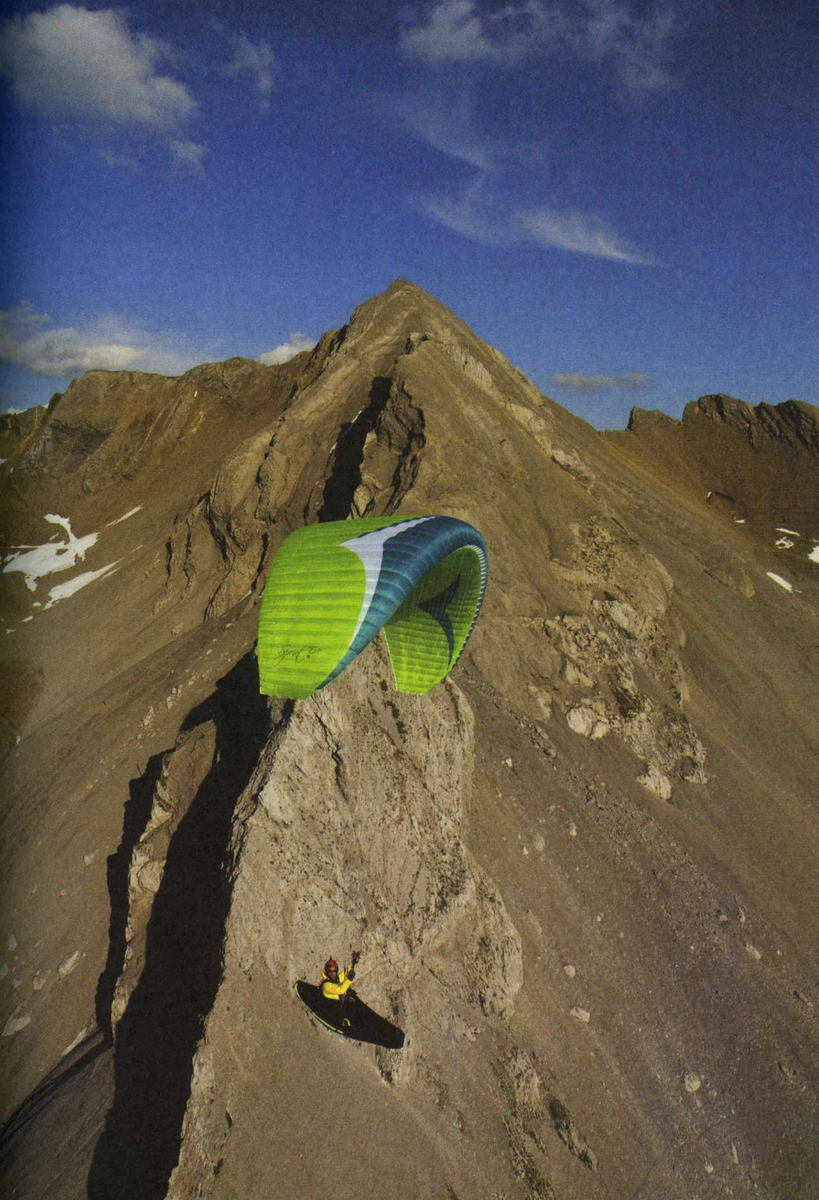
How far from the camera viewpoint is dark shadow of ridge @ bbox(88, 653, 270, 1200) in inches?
416

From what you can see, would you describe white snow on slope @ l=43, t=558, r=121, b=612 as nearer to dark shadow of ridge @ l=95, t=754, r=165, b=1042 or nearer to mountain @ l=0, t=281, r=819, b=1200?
mountain @ l=0, t=281, r=819, b=1200

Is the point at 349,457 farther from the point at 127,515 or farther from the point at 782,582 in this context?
the point at 782,582

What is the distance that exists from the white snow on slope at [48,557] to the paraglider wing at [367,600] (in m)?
42.0

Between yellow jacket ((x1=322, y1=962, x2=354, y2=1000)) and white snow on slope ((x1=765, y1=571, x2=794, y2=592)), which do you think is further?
white snow on slope ((x1=765, y1=571, x2=794, y2=592))

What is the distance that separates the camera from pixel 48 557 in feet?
165

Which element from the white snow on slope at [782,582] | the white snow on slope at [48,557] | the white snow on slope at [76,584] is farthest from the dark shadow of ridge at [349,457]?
the white snow on slope at [782,582]

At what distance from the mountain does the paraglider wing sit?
173cm

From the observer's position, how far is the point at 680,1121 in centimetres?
1553

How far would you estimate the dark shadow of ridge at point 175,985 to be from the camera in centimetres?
1057

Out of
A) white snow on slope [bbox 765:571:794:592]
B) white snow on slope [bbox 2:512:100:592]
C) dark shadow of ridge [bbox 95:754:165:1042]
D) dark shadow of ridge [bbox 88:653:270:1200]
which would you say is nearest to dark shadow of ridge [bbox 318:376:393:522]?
dark shadow of ridge [bbox 95:754:165:1042]

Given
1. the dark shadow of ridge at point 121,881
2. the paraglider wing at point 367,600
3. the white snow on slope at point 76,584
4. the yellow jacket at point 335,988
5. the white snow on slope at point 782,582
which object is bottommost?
the dark shadow of ridge at point 121,881

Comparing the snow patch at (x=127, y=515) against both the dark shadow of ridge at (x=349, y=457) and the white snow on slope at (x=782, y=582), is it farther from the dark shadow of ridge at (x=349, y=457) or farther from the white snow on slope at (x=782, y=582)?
the white snow on slope at (x=782, y=582)

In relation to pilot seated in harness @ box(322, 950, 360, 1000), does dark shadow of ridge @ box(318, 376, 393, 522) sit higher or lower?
higher

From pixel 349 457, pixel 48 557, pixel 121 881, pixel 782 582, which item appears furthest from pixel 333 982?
pixel 48 557
